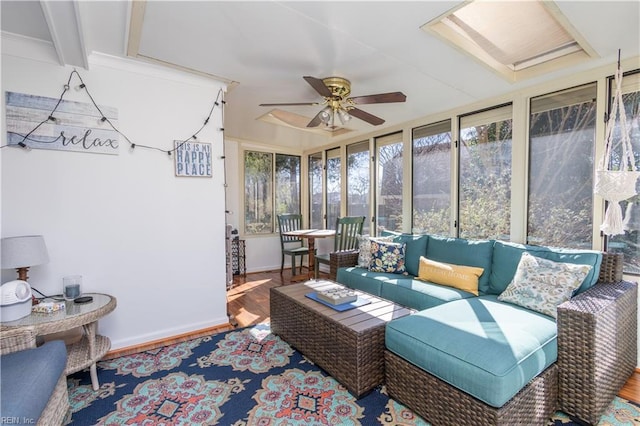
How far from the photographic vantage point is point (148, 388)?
6.67ft

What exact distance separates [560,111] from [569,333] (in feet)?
A: 6.52

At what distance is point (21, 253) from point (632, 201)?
430 cm

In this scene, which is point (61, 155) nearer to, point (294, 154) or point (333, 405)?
point (333, 405)

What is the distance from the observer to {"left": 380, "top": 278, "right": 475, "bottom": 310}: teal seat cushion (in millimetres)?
2508

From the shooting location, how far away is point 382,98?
2.55 meters

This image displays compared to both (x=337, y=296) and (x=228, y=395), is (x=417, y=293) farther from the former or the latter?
(x=228, y=395)

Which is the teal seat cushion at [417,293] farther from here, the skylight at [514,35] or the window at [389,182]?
the skylight at [514,35]

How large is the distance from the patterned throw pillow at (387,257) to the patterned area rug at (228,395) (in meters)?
1.33

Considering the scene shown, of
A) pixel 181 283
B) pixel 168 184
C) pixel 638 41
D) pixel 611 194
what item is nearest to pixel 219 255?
pixel 181 283

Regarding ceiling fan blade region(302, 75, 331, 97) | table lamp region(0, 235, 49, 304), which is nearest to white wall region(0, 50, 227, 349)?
table lamp region(0, 235, 49, 304)

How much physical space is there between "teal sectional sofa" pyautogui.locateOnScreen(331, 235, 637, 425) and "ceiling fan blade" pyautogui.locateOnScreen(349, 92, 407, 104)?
1672 millimetres

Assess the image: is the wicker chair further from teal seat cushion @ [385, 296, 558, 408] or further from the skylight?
the skylight

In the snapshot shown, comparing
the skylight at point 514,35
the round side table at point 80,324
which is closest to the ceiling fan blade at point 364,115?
the skylight at point 514,35

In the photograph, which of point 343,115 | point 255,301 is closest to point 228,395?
point 255,301
